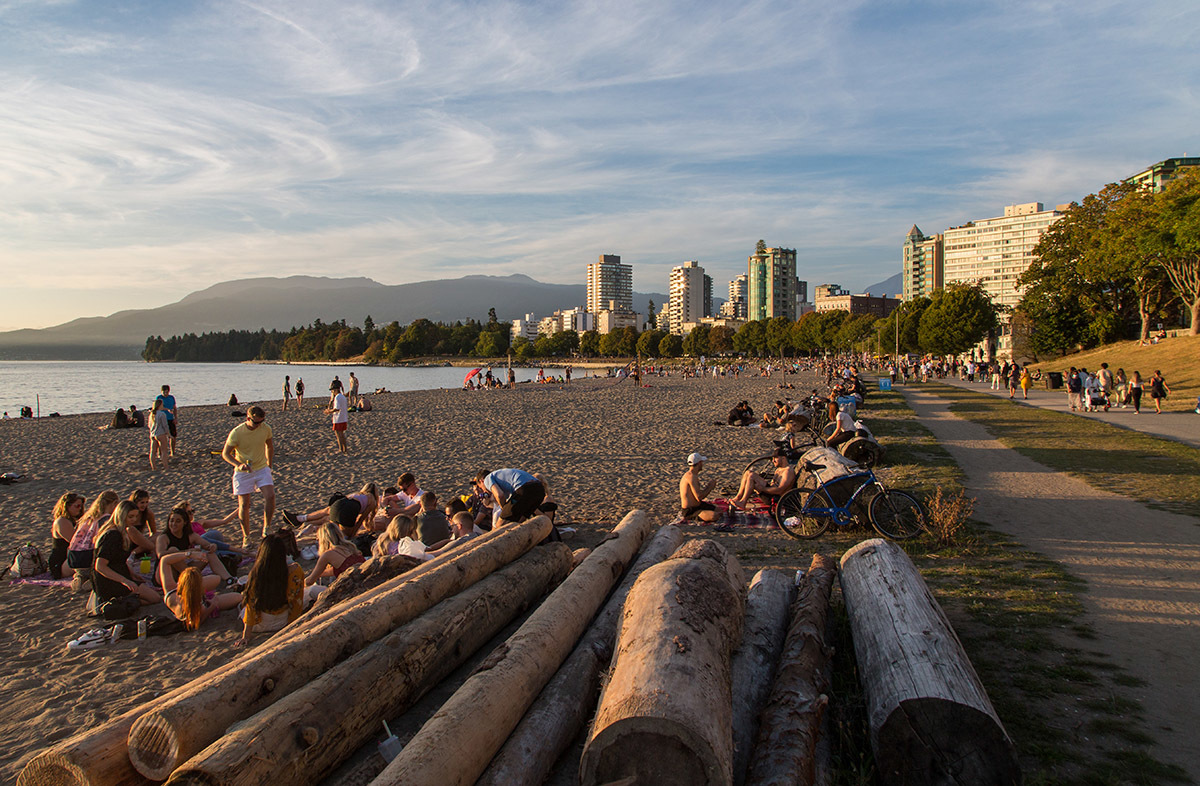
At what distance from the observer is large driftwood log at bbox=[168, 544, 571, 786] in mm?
2914

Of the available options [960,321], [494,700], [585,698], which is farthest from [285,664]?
[960,321]

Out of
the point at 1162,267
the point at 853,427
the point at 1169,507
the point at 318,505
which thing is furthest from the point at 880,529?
the point at 1162,267

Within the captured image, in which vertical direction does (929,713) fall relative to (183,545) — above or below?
above

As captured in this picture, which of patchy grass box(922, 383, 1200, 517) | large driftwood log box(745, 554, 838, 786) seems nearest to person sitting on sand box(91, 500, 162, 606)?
large driftwood log box(745, 554, 838, 786)

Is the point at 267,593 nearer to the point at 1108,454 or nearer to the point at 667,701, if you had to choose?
the point at 667,701

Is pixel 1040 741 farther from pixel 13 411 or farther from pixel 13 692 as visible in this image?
pixel 13 411

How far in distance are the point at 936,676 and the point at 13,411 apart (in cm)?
5904

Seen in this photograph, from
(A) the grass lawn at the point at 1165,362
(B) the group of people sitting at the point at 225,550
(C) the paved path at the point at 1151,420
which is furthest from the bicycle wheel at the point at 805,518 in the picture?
(A) the grass lawn at the point at 1165,362

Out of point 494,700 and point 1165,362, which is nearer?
point 494,700

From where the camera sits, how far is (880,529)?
320 inches

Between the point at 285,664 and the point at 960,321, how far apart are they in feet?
246

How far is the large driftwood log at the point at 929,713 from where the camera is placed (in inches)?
127

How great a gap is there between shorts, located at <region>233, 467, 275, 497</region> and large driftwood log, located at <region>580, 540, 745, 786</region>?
776 centimetres

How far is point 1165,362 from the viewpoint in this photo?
117 ft
